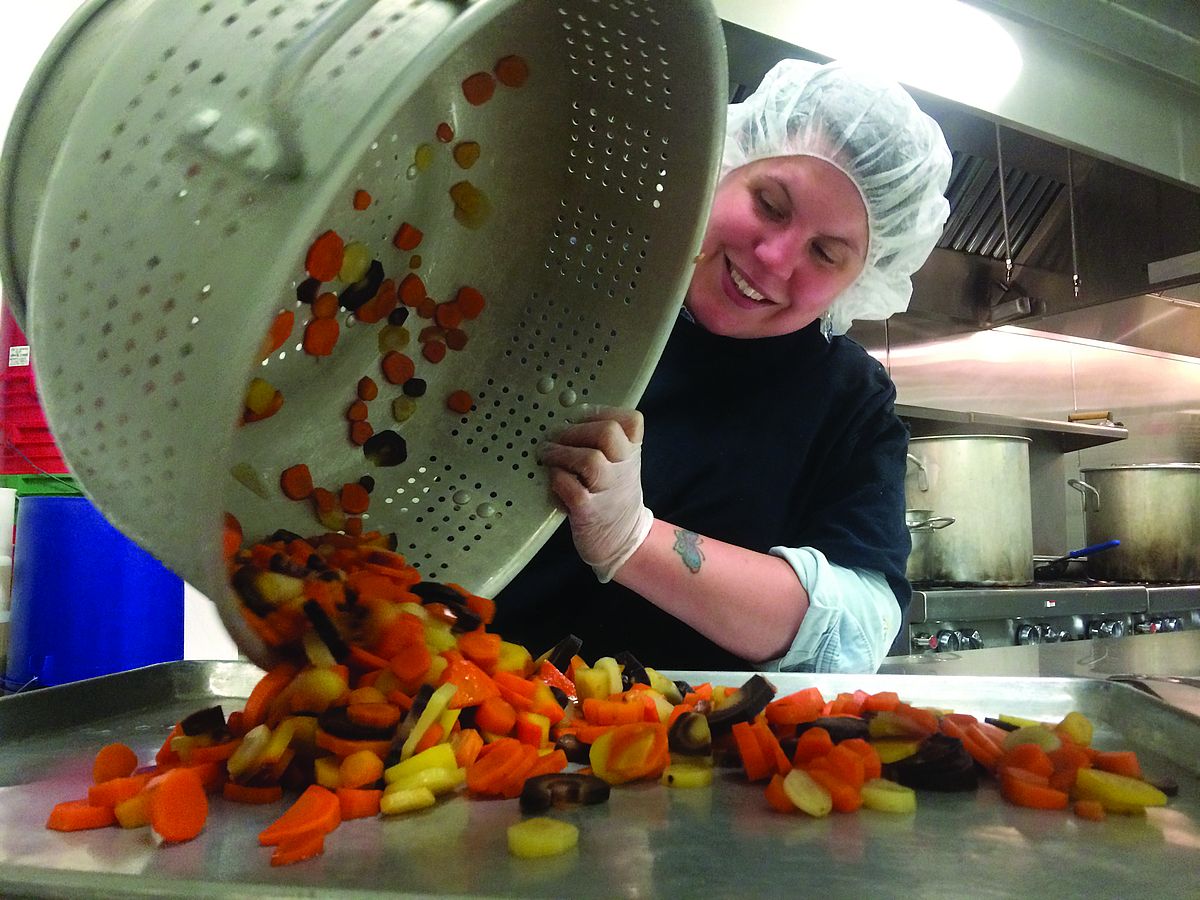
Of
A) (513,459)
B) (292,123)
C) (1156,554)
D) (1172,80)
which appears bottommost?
(1156,554)

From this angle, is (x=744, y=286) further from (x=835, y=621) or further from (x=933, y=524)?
(x=933, y=524)

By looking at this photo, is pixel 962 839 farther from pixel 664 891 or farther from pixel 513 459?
pixel 513 459

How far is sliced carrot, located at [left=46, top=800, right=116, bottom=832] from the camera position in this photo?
45cm

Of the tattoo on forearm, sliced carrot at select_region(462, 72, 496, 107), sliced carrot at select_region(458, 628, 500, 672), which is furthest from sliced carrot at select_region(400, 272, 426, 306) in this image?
the tattoo on forearm

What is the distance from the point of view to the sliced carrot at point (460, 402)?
2.51 ft

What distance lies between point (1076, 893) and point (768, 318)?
785 mm

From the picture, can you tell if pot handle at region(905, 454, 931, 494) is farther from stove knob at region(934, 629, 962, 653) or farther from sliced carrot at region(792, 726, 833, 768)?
sliced carrot at region(792, 726, 833, 768)

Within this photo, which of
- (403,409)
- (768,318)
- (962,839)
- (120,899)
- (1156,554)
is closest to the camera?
(120,899)

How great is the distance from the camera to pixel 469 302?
749 mm

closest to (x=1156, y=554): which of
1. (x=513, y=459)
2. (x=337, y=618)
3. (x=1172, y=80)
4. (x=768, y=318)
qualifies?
(x=1172, y=80)

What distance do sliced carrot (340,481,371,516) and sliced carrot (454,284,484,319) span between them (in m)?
0.17

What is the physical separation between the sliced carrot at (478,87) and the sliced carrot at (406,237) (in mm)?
108

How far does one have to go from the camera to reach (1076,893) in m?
0.38

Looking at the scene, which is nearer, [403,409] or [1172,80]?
[403,409]
